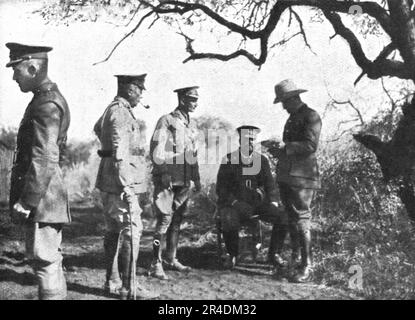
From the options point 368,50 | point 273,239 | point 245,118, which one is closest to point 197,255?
point 273,239

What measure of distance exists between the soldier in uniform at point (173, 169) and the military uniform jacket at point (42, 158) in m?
1.35

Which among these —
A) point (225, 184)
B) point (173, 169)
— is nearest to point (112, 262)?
point (173, 169)

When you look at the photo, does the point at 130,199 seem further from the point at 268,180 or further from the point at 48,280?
the point at 268,180

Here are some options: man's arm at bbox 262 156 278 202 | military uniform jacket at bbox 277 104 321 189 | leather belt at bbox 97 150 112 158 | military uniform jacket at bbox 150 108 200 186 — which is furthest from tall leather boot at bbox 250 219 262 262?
leather belt at bbox 97 150 112 158

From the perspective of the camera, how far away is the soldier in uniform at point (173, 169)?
5457 mm

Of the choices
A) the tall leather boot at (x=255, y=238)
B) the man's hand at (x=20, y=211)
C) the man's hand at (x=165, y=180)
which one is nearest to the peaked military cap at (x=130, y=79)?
the man's hand at (x=165, y=180)

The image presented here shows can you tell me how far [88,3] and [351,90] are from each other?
3.36 metres

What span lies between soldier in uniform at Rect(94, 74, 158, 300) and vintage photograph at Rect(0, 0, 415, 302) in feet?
0.05

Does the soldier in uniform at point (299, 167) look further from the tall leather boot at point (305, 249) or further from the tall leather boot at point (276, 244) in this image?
the tall leather boot at point (276, 244)

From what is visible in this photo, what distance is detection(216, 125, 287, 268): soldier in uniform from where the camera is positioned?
5.89 metres

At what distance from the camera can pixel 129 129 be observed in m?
4.79

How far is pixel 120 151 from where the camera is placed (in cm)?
463
